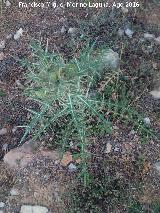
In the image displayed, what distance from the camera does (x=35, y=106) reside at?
11.2 feet

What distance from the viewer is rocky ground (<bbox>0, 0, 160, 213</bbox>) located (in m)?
3.03

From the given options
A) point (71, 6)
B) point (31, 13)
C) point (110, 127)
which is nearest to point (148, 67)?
point (110, 127)

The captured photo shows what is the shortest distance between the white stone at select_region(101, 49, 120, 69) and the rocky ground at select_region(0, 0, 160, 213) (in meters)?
0.07

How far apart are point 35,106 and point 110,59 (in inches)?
27.7

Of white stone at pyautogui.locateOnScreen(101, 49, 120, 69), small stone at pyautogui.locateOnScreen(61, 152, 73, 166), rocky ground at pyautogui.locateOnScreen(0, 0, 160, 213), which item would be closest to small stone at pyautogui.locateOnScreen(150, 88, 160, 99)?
rocky ground at pyautogui.locateOnScreen(0, 0, 160, 213)

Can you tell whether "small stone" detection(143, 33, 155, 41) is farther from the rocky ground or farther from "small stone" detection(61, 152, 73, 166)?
"small stone" detection(61, 152, 73, 166)

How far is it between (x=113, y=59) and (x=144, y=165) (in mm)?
909

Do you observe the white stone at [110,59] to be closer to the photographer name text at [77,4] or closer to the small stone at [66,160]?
the photographer name text at [77,4]

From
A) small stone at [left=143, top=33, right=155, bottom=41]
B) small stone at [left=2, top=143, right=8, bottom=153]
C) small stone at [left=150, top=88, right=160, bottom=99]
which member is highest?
small stone at [left=143, top=33, right=155, bottom=41]

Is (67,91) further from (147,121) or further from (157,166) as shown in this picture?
(157,166)

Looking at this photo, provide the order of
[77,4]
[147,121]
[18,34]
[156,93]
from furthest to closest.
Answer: [77,4]
[18,34]
[156,93]
[147,121]

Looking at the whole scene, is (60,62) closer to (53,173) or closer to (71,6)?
(53,173)

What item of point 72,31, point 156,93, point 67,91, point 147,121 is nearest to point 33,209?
point 67,91

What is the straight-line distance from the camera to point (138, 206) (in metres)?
2.95
